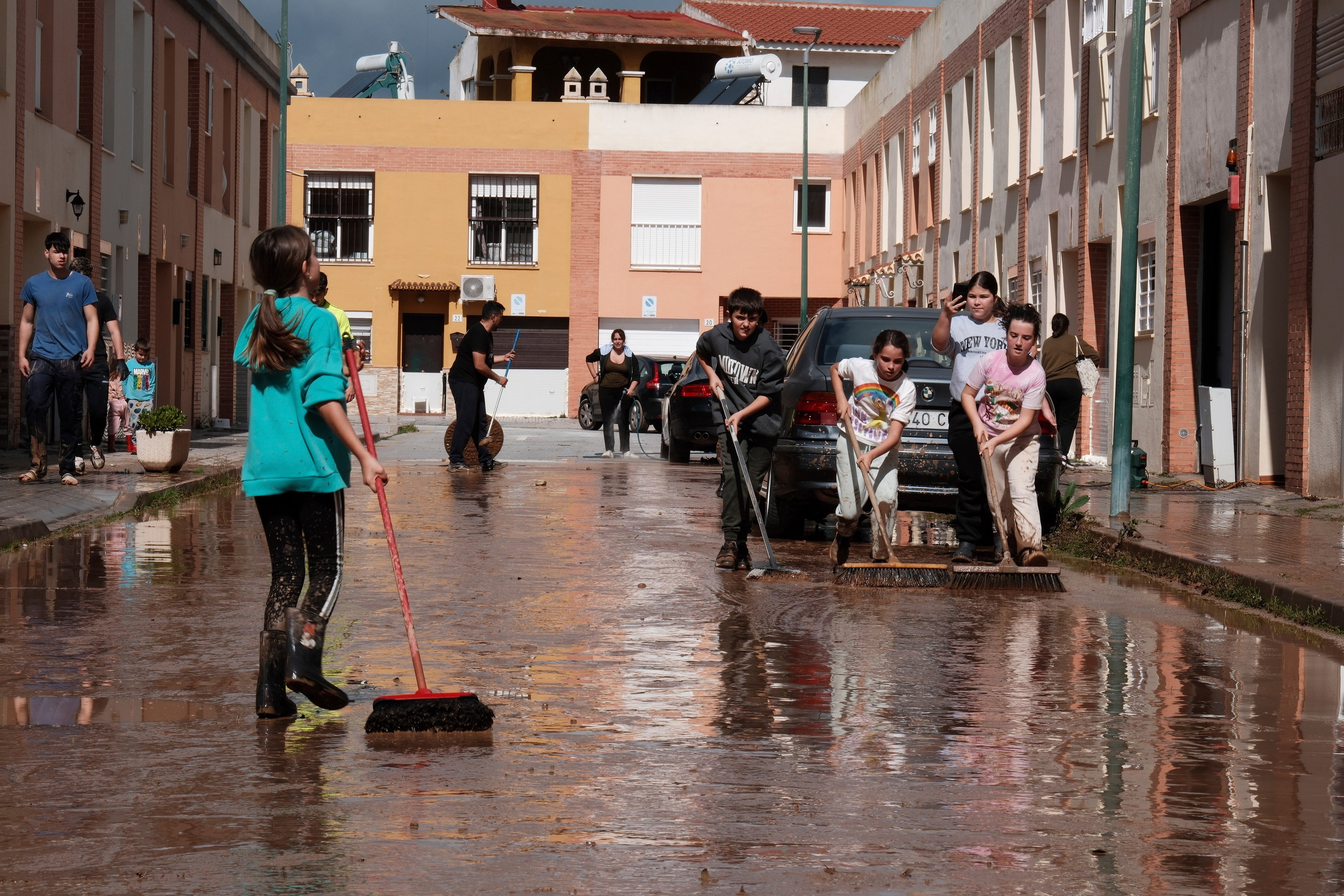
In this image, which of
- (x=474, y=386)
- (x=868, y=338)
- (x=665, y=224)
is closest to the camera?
(x=868, y=338)

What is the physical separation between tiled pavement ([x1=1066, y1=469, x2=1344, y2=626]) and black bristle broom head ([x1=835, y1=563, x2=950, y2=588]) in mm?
1703

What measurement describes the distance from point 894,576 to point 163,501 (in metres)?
7.43

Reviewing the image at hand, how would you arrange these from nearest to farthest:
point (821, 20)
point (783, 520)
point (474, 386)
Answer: point (783, 520) → point (474, 386) → point (821, 20)

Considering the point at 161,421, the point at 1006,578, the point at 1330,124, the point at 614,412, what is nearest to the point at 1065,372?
the point at 1330,124

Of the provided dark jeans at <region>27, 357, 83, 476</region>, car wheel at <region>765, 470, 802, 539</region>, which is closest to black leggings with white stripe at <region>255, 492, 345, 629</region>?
car wheel at <region>765, 470, 802, 539</region>

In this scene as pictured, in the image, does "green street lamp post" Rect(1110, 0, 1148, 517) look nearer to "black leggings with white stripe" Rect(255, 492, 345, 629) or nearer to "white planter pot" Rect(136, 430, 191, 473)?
"white planter pot" Rect(136, 430, 191, 473)

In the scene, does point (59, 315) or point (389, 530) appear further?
point (59, 315)

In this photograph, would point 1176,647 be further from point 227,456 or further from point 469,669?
point 227,456

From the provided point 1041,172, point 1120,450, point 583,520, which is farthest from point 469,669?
point 1041,172

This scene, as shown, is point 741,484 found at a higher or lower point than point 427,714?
higher

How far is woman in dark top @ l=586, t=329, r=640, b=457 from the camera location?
26062 millimetres

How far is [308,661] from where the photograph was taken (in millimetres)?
6070

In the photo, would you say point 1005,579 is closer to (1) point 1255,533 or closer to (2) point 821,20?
(1) point 1255,533

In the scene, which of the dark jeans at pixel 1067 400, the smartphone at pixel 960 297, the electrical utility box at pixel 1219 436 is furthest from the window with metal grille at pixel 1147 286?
the smartphone at pixel 960 297
